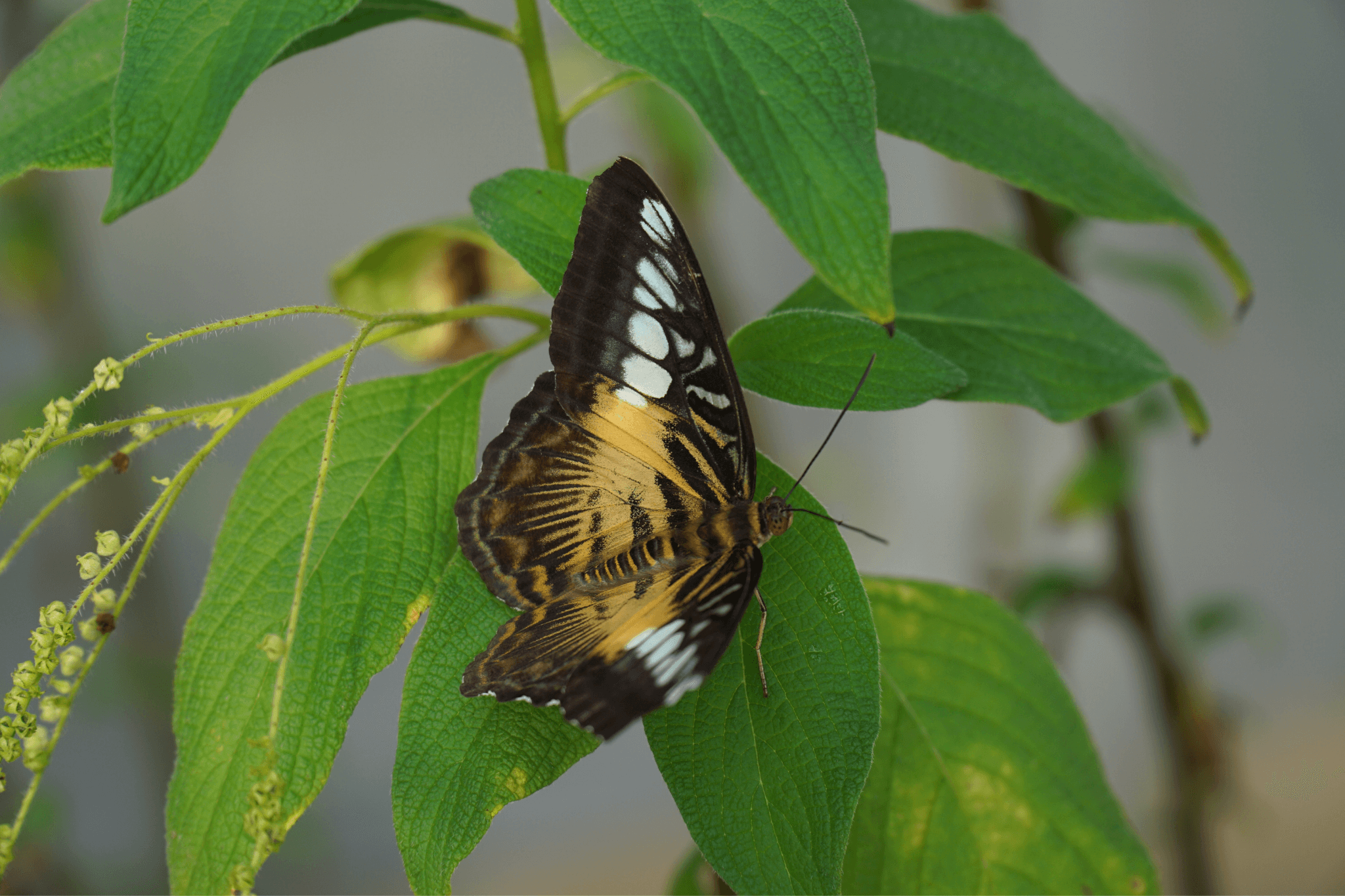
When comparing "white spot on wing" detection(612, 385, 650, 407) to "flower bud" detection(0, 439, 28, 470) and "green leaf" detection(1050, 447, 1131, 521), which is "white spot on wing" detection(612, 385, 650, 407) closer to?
"flower bud" detection(0, 439, 28, 470)

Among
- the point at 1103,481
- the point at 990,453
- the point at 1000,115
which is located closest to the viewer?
the point at 1000,115

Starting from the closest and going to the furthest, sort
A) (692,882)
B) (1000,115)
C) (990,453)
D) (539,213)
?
(539,213)
(1000,115)
(692,882)
(990,453)

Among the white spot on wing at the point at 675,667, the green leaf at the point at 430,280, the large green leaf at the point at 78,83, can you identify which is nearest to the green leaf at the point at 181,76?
the large green leaf at the point at 78,83

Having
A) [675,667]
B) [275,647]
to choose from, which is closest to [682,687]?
[675,667]

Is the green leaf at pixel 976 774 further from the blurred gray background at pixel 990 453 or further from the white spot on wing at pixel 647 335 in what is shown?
the blurred gray background at pixel 990 453

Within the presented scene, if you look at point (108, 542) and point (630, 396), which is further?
point (630, 396)

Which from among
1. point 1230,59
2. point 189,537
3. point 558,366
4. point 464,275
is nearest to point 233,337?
point 189,537

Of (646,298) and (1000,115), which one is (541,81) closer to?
(646,298)

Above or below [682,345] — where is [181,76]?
above
